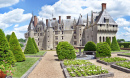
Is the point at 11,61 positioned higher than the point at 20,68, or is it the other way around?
the point at 11,61

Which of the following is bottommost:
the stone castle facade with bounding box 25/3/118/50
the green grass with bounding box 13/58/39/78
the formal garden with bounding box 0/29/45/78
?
the green grass with bounding box 13/58/39/78

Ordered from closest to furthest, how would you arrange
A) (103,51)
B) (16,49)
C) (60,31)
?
(16,49) → (103,51) → (60,31)

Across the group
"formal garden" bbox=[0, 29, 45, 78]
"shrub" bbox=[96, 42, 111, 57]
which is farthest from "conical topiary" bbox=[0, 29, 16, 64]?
"shrub" bbox=[96, 42, 111, 57]

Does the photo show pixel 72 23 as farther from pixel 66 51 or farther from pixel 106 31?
pixel 66 51

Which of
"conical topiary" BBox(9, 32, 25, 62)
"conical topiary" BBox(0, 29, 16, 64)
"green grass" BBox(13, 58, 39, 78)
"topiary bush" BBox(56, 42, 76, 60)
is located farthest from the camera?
"topiary bush" BBox(56, 42, 76, 60)

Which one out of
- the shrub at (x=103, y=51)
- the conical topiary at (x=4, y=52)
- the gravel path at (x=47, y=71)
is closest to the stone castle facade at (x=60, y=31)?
the shrub at (x=103, y=51)

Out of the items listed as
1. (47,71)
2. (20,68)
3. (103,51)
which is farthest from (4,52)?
(103,51)

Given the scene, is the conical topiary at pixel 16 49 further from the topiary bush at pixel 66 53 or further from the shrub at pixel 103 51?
the shrub at pixel 103 51

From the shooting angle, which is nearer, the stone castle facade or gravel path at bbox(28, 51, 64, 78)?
gravel path at bbox(28, 51, 64, 78)

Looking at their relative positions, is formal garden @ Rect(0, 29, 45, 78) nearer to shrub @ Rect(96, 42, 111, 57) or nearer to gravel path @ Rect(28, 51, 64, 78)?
gravel path @ Rect(28, 51, 64, 78)

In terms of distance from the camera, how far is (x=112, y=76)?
8.43 meters

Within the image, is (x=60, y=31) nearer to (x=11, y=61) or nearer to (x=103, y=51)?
(x=103, y=51)

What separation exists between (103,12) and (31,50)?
26070mm

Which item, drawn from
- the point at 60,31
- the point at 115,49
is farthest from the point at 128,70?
the point at 60,31
